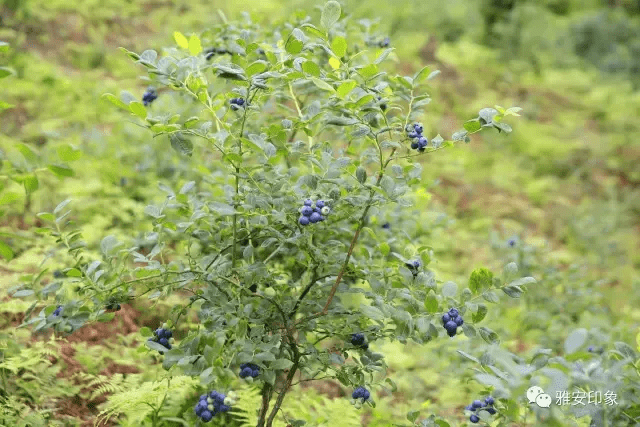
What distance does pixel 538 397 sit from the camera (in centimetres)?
125

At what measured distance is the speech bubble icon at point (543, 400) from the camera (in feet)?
3.96

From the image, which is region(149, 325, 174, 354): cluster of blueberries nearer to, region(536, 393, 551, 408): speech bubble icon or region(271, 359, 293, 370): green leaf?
region(271, 359, 293, 370): green leaf

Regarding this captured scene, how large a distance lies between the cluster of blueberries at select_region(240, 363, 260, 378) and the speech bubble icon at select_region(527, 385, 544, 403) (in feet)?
2.22

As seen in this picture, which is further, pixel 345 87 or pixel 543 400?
pixel 345 87

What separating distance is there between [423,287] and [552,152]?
5263mm

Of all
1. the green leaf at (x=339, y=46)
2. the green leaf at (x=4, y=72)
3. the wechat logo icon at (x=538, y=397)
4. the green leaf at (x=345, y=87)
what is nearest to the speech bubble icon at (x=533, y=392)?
the wechat logo icon at (x=538, y=397)

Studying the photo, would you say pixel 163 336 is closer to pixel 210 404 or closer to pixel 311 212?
pixel 210 404

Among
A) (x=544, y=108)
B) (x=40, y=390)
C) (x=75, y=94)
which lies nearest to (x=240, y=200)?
(x=40, y=390)

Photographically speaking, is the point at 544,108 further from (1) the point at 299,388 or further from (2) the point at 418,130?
(2) the point at 418,130

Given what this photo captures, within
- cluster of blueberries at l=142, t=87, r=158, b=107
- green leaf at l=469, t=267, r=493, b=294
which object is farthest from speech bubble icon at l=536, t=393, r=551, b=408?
cluster of blueberries at l=142, t=87, r=158, b=107

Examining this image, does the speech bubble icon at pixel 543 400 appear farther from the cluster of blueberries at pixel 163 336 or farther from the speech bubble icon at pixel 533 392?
the cluster of blueberries at pixel 163 336

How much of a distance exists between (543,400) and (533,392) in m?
0.05

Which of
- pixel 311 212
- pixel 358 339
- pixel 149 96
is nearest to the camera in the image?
pixel 311 212

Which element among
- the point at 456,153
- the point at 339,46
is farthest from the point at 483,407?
the point at 456,153
